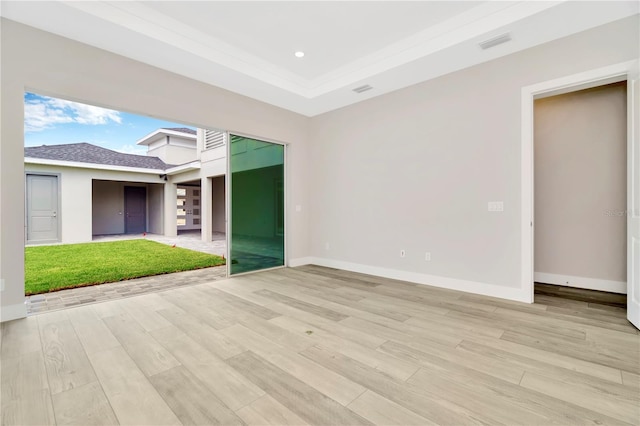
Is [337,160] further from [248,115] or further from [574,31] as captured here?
[574,31]

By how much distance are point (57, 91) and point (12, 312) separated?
2.34 m

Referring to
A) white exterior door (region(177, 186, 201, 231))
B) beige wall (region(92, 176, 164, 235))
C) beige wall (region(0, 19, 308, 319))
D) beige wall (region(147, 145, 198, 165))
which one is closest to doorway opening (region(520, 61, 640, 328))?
beige wall (region(0, 19, 308, 319))

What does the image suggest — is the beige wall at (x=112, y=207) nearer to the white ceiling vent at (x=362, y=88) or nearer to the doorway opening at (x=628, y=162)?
the white ceiling vent at (x=362, y=88)

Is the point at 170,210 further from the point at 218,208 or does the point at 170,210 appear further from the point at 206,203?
the point at 206,203

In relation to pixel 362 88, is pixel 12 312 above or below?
below

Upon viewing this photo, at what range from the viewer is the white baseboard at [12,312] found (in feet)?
9.07

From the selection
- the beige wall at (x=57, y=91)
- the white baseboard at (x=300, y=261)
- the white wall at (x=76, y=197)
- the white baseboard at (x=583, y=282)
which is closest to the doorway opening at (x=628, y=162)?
the white baseboard at (x=583, y=282)

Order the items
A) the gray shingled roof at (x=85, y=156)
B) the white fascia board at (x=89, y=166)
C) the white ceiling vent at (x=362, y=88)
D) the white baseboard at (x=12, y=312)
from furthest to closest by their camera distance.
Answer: the gray shingled roof at (x=85, y=156) < the white fascia board at (x=89, y=166) < the white ceiling vent at (x=362, y=88) < the white baseboard at (x=12, y=312)

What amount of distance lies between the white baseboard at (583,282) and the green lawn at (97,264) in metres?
5.75

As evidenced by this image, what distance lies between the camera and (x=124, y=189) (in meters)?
13.5

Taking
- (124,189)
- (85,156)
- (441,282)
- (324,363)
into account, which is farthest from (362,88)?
(124,189)

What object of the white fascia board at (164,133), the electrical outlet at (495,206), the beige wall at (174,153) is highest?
the white fascia board at (164,133)

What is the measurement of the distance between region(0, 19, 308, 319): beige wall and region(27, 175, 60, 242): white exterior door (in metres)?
8.21

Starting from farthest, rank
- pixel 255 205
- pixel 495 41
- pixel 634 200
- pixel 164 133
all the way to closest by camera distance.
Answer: pixel 164 133 < pixel 255 205 < pixel 495 41 < pixel 634 200
